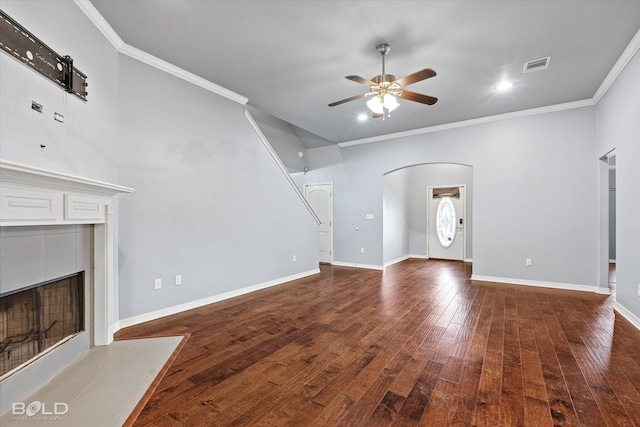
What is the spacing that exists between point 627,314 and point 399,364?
3.12 metres

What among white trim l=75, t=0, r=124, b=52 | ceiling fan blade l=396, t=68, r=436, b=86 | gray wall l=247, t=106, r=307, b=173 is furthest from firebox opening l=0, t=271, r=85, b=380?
gray wall l=247, t=106, r=307, b=173

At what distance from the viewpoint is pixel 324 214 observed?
7609 mm

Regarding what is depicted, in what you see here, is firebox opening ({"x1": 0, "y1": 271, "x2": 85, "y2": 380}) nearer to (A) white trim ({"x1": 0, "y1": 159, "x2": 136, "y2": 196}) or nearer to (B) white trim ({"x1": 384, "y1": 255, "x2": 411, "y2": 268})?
(A) white trim ({"x1": 0, "y1": 159, "x2": 136, "y2": 196})

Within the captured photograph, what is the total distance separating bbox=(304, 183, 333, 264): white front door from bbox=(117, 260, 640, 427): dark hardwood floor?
3.27 m

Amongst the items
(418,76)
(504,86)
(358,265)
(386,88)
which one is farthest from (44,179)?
(358,265)

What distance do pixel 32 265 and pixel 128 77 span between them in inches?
87.9

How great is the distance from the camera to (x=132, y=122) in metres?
3.26

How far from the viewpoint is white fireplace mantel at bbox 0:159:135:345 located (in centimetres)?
171

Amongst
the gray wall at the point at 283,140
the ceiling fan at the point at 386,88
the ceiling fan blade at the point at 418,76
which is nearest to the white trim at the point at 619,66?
the ceiling fan at the point at 386,88

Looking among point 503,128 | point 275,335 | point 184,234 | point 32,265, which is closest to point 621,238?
point 503,128

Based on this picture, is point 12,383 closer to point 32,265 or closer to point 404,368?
point 32,265

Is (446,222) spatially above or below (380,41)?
below

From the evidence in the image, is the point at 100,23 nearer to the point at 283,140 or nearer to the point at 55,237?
the point at 55,237

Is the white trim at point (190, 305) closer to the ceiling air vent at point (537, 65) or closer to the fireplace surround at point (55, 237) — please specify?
the fireplace surround at point (55, 237)
